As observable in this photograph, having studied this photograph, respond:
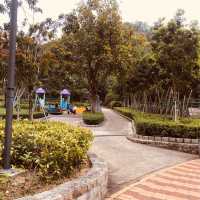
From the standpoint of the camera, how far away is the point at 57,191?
431cm

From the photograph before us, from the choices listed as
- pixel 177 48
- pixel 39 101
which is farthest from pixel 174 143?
pixel 39 101

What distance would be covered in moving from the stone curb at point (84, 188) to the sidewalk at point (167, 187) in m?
0.46

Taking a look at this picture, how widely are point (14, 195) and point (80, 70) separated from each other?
66.4 ft

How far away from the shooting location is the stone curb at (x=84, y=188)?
13.6 feet

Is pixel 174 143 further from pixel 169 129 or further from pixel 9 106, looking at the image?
pixel 9 106

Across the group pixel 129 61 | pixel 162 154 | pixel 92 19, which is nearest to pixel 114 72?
pixel 129 61

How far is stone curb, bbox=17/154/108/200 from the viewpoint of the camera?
13.6 ft

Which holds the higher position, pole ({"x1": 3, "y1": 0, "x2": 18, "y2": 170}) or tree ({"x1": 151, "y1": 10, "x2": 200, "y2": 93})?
tree ({"x1": 151, "y1": 10, "x2": 200, "y2": 93})

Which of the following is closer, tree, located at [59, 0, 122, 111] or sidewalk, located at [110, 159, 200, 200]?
sidewalk, located at [110, 159, 200, 200]

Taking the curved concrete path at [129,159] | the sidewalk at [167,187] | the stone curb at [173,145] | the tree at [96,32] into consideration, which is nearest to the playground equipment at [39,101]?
the tree at [96,32]

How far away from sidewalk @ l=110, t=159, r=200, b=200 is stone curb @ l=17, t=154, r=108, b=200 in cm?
46

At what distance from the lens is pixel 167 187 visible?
21.5 feet

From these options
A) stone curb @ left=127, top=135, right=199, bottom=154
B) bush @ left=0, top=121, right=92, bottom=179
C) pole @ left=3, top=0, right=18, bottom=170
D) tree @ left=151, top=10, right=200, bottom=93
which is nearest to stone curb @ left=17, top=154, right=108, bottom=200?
bush @ left=0, top=121, right=92, bottom=179

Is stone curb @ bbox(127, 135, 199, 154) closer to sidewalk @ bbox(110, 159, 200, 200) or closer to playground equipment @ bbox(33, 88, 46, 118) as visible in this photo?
sidewalk @ bbox(110, 159, 200, 200)
